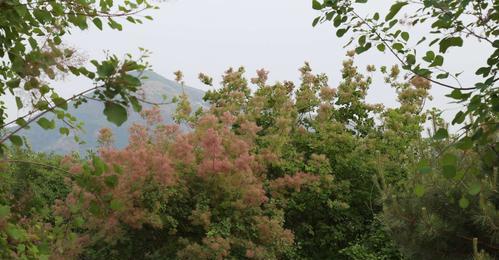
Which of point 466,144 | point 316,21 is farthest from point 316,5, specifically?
point 466,144

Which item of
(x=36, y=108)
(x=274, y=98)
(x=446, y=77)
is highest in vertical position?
(x=274, y=98)

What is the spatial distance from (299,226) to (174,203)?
10.4ft

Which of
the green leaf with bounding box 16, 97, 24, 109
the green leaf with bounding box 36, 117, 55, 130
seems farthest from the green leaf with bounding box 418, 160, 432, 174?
the green leaf with bounding box 16, 97, 24, 109

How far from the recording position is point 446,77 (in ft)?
8.91

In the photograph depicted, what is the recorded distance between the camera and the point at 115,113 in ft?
6.54

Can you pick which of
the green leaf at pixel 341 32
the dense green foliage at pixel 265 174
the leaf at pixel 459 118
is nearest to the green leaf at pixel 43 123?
the dense green foliage at pixel 265 174

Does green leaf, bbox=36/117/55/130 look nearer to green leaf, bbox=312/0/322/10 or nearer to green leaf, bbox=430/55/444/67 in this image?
green leaf, bbox=312/0/322/10

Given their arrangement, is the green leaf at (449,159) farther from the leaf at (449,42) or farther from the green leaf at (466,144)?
the leaf at (449,42)

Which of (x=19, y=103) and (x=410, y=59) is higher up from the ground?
(x=410, y=59)

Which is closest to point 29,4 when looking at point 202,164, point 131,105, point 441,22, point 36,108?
point 36,108

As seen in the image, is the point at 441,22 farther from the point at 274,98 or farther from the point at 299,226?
the point at 274,98

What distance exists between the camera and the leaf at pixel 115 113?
197cm

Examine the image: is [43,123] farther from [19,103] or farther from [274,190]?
[274,190]

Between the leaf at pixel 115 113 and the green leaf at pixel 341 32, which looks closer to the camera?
the leaf at pixel 115 113
